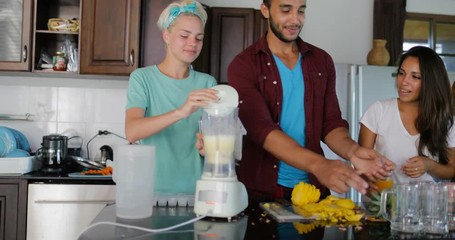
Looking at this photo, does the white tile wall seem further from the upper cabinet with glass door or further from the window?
the window

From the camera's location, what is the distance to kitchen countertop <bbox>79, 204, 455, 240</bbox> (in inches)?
43.4

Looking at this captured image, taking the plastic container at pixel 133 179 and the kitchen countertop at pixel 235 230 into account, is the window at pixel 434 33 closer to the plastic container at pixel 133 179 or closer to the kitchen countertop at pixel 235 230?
the kitchen countertop at pixel 235 230

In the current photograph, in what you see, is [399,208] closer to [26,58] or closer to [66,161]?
[66,161]

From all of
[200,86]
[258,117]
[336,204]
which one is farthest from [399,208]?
[200,86]

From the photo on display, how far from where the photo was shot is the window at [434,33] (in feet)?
11.9

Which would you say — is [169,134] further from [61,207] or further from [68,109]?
[68,109]

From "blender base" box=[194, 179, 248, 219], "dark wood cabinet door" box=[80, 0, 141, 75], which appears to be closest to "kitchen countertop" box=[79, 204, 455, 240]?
"blender base" box=[194, 179, 248, 219]

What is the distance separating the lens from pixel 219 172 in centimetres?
129

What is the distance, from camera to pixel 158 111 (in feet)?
5.62

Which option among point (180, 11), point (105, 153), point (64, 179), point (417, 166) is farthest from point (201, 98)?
point (105, 153)

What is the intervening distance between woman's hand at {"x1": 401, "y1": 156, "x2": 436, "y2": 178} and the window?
2043mm

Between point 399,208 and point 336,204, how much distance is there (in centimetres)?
21

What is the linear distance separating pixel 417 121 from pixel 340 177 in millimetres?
805

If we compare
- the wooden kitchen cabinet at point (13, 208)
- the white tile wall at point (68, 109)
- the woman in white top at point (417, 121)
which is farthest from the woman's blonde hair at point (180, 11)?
the white tile wall at point (68, 109)
